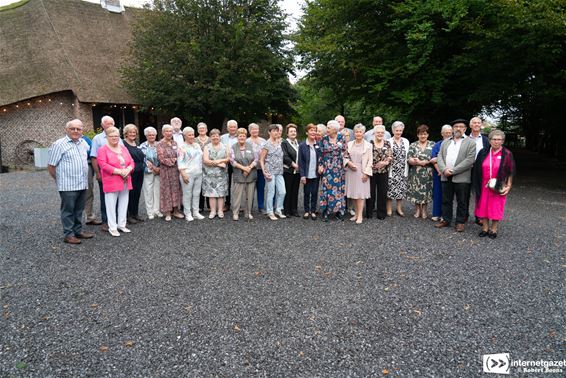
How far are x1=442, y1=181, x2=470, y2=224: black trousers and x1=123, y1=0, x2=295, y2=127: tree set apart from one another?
13.4m

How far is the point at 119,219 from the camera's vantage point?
6246 mm

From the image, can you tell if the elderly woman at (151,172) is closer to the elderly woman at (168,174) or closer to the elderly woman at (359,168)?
the elderly woman at (168,174)

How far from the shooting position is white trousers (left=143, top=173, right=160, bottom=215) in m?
7.03

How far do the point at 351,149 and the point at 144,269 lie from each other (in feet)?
14.1

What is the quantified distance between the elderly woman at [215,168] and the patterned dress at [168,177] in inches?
22.0

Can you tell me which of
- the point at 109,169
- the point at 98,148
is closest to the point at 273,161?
the point at 109,169

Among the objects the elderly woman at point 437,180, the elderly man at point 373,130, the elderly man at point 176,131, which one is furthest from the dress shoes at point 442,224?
the elderly man at point 176,131

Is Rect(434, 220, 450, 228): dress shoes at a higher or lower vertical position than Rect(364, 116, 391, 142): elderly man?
lower

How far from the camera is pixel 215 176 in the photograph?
7090 mm

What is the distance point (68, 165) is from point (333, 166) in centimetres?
451

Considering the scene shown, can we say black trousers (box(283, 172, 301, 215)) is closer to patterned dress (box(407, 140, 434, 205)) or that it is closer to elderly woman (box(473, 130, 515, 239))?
patterned dress (box(407, 140, 434, 205))

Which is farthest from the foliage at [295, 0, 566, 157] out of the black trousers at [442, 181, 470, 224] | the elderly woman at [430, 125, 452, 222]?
the black trousers at [442, 181, 470, 224]

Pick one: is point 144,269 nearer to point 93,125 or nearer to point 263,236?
point 263,236

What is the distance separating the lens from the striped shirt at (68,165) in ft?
17.7
